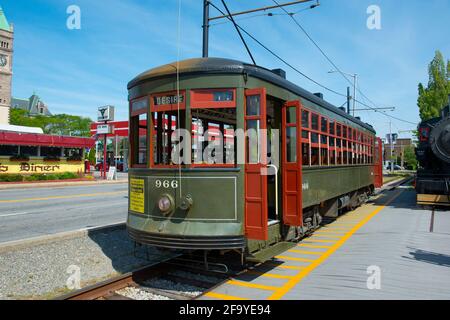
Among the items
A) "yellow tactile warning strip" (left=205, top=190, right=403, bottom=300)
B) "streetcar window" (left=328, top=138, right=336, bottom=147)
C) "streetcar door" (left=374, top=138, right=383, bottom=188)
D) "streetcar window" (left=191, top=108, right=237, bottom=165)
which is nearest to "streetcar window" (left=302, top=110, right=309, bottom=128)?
"streetcar window" (left=191, top=108, right=237, bottom=165)

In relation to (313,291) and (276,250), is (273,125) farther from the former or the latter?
(313,291)

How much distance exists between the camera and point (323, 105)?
7848 millimetres

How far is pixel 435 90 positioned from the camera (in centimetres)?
3547

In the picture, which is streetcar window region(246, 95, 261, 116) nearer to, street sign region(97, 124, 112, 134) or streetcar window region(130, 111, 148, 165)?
streetcar window region(130, 111, 148, 165)

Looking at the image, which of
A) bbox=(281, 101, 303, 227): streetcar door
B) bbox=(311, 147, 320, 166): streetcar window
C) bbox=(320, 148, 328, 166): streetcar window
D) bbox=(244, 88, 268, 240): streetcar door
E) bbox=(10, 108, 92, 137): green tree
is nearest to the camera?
bbox=(244, 88, 268, 240): streetcar door

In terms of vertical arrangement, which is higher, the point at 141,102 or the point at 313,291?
the point at 141,102

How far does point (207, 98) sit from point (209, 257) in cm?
274

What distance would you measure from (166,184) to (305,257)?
284 cm

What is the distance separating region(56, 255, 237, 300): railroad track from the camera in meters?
4.59

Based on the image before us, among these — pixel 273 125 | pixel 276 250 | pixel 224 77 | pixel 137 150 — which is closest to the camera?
pixel 224 77

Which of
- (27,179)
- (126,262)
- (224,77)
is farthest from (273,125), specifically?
(27,179)

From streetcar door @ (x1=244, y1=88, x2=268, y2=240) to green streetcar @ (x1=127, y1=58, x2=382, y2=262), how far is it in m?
0.01
